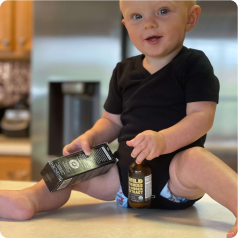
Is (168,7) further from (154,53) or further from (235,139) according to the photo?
(235,139)

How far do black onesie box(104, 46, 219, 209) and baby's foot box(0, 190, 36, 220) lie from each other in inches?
9.8

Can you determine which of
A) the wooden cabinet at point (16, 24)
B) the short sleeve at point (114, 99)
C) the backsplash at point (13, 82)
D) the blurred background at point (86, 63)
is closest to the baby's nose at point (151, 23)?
the short sleeve at point (114, 99)

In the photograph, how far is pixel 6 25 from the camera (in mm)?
2309

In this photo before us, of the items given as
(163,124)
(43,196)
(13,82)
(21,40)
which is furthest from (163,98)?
(13,82)

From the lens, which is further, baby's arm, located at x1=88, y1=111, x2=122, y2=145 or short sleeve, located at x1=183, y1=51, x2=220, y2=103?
baby's arm, located at x1=88, y1=111, x2=122, y2=145

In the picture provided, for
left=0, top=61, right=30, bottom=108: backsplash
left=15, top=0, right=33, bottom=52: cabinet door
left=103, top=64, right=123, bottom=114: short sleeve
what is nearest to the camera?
left=103, top=64, right=123, bottom=114: short sleeve

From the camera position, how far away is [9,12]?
Result: 2.29 m

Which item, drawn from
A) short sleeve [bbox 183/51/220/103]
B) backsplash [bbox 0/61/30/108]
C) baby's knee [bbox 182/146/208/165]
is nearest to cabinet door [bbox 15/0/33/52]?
backsplash [bbox 0/61/30/108]

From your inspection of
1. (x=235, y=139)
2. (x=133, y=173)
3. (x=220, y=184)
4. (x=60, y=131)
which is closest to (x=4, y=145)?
(x=60, y=131)

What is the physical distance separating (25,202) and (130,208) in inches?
10.5

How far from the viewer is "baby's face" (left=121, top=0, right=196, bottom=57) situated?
771mm

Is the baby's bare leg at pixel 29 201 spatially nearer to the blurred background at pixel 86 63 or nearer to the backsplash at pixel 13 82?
the blurred background at pixel 86 63

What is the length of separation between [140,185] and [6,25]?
1978 millimetres

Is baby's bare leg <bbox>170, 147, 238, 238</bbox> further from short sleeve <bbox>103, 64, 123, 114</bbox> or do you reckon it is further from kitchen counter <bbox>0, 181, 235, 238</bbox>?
short sleeve <bbox>103, 64, 123, 114</bbox>
